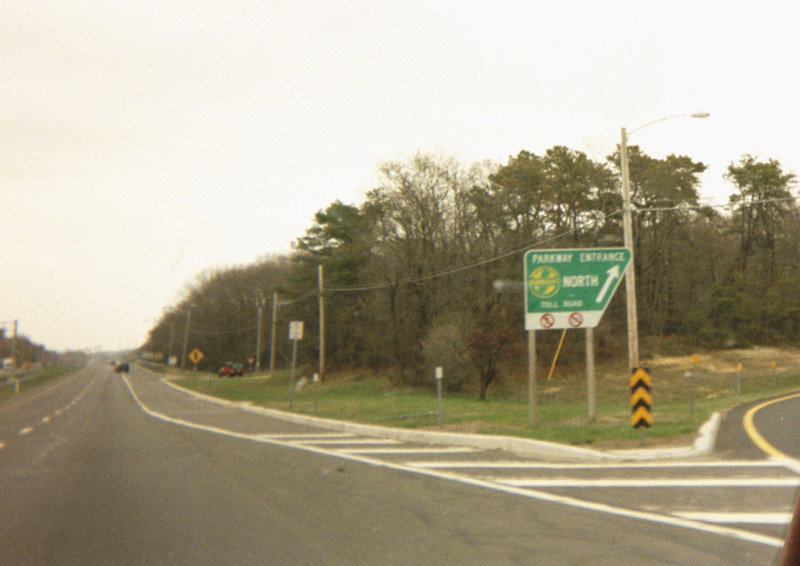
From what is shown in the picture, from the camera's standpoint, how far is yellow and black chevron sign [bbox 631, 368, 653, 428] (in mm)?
12539

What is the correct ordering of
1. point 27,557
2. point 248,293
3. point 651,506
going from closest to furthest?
1. point 27,557
2. point 651,506
3. point 248,293

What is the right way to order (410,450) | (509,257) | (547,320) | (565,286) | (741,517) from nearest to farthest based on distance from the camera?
1. (741,517)
2. (410,450)
3. (547,320)
4. (565,286)
5. (509,257)

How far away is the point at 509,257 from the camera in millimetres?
48344

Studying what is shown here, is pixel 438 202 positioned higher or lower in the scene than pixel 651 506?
higher

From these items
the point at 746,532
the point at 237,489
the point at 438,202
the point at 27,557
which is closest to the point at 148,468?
the point at 237,489

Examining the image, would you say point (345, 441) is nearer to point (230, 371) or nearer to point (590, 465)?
point (590, 465)

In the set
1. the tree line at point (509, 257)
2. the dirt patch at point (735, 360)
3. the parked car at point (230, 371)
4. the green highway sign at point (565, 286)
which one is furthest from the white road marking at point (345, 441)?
the parked car at point (230, 371)

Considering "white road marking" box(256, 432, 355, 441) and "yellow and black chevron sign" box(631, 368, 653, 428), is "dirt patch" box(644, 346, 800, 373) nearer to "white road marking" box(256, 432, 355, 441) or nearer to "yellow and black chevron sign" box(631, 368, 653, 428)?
"white road marking" box(256, 432, 355, 441)

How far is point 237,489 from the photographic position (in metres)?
10.6

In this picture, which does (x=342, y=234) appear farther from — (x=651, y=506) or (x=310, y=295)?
(x=651, y=506)

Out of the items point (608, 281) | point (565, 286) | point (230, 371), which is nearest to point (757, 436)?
point (608, 281)

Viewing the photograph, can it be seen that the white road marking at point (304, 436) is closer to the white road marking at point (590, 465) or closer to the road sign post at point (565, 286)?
the road sign post at point (565, 286)

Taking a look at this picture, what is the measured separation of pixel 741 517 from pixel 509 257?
41.3 metres

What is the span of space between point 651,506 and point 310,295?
5639 cm
